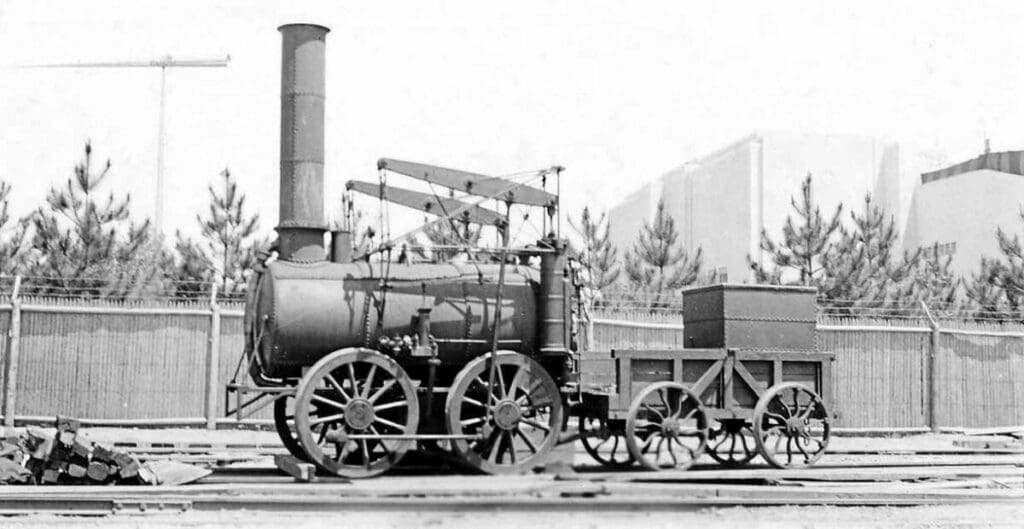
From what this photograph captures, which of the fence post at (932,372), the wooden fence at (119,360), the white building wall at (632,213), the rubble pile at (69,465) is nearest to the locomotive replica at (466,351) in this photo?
the rubble pile at (69,465)

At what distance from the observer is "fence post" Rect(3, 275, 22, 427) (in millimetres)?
17766

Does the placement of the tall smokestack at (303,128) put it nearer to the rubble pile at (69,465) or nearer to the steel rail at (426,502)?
the rubble pile at (69,465)

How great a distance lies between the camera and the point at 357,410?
11766mm

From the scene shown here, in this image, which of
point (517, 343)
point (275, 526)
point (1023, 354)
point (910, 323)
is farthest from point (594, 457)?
point (1023, 354)

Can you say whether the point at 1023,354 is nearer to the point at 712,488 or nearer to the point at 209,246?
the point at 712,488

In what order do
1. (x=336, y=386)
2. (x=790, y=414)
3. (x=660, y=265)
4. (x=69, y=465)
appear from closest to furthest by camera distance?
(x=69, y=465), (x=336, y=386), (x=790, y=414), (x=660, y=265)

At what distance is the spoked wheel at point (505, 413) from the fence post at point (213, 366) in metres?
6.78

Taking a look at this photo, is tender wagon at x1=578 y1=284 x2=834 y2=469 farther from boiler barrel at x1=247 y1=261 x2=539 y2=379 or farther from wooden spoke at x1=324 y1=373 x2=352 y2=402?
wooden spoke at x1=324 y1=373 x2=352 y2=402

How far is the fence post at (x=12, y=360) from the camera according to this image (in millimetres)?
17766

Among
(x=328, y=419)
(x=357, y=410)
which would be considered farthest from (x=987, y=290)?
(x=328, y=419)

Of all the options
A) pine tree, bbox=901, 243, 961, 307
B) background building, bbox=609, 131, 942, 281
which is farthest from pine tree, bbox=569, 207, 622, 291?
background building, bbox=609, 131, 942, 281

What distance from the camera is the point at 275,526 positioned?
339 inches

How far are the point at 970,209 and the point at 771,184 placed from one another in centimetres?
758

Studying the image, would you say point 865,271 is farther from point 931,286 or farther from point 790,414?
point 790,414
